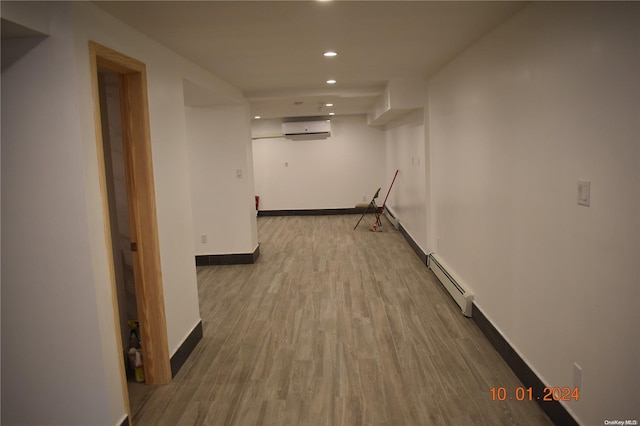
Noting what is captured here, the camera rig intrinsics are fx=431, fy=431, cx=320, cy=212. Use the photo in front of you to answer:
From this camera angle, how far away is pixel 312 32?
2.87 meters

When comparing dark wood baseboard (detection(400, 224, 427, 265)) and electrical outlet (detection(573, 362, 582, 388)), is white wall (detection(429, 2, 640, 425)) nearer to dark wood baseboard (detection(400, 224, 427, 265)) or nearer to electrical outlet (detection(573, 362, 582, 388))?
electrical outlet (detection(573, 362, 582, 388))

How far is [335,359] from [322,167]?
24.6ft

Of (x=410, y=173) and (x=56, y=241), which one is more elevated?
(x=410, y=173)

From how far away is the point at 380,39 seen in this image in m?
3.14

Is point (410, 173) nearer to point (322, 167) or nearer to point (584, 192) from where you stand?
point (322, 167)

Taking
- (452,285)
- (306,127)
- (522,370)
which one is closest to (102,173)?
(522,370)

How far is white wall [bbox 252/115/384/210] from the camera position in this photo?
1022 centimetres

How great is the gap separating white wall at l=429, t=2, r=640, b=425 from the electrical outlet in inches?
1.2

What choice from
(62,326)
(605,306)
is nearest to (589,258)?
(605,306)

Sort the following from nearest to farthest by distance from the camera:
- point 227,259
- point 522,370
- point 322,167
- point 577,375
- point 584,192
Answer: point 584,192 → point 577,375 → point 522,370 → point 227,259 → point 322,167

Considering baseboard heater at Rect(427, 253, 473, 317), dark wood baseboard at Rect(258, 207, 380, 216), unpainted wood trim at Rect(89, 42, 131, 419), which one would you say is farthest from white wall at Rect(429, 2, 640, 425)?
dark wood baseboard at Rect(258, 207, 380, 216)

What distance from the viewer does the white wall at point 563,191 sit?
1724 millimetres

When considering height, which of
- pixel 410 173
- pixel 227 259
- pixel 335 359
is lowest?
pixel 335 359

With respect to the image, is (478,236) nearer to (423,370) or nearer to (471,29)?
(423,370)
